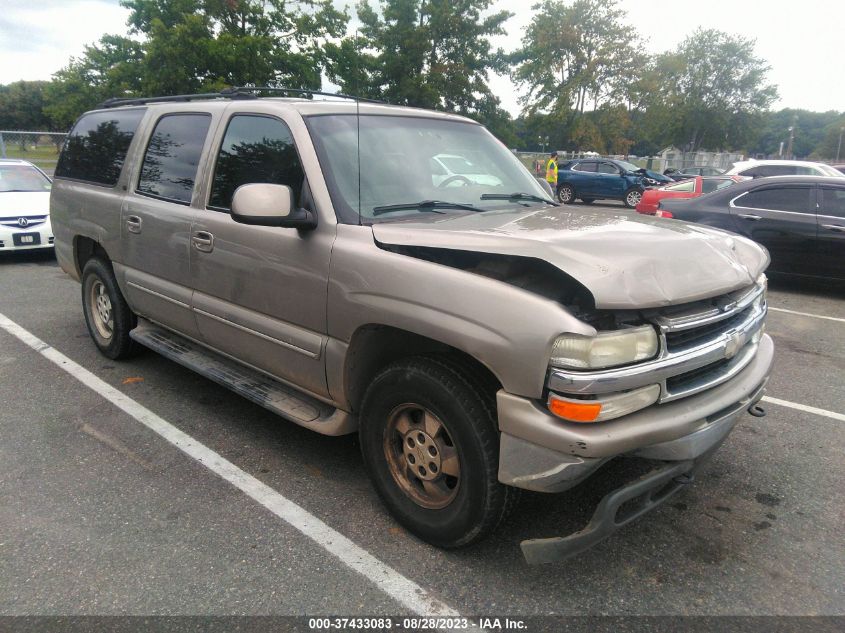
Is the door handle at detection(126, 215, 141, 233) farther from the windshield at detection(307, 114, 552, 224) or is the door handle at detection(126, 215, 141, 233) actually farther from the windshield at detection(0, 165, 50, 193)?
the windshield at detection(0, 165, 50, 193)

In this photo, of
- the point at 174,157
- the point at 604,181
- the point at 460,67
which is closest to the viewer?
the point at 174,157

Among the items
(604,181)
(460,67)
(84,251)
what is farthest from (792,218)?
(460,67)

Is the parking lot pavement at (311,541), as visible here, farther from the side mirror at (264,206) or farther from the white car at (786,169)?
the white car at (786,169)

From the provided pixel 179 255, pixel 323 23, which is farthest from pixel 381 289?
pixel 323 23

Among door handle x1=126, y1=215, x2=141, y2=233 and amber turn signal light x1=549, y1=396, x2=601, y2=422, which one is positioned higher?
door handle x1=126, y1=215, x2=141, y2=233

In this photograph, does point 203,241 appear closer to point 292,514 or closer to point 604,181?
point 292,514

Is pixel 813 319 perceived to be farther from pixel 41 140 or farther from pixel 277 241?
pixel 41 140

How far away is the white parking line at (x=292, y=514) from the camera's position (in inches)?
94.7

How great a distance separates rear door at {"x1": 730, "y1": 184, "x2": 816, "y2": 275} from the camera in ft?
25.8

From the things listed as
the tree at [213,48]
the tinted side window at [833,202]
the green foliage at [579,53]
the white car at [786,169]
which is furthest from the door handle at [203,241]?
the green foliage at [579,53]


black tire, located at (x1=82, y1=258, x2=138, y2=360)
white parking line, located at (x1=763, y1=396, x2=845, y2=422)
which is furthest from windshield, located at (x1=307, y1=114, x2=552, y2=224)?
black tire, located at (x1=82, y1=258, x2=138, y2=360)

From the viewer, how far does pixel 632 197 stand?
865 inches

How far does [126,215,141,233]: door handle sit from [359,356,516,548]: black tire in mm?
2355

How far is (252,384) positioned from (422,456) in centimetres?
130
